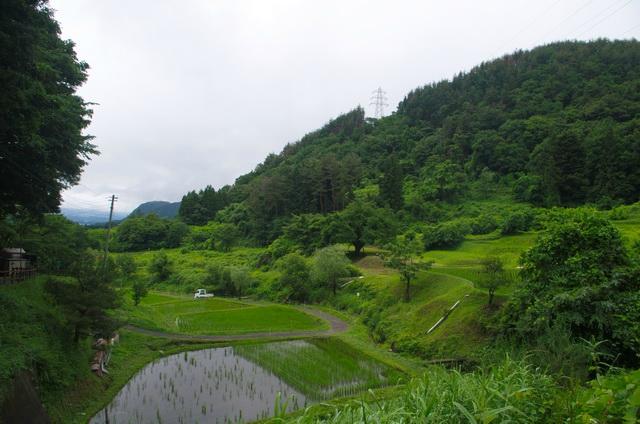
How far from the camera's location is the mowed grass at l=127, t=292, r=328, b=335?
85.2ft

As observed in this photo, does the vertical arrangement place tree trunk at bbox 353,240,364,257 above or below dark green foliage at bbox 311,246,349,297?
above

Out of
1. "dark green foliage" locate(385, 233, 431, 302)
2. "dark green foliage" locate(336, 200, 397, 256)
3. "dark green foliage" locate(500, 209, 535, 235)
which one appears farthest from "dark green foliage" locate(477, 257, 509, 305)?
"dark green foliage" locate(336, 200, 397, 256)

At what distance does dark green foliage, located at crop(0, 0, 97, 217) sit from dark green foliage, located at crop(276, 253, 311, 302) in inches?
883

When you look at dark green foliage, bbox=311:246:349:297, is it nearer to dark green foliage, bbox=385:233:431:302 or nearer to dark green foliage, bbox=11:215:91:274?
dark green foliage, bbox=385:233:431:302

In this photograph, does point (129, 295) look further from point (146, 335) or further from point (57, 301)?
point (57, 301)

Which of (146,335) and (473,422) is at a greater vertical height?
(473,422)

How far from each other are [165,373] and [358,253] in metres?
29.9

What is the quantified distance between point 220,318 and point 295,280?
31.1 ft

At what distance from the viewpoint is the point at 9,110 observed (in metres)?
10.1

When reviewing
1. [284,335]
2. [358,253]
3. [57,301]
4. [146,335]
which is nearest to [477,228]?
[358,253]

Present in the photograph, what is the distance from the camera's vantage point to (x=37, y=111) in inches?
432

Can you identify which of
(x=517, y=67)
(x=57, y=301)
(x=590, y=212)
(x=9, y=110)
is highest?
(x=517, y=67)

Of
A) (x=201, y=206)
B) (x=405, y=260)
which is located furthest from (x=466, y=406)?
(x=201, y=206)

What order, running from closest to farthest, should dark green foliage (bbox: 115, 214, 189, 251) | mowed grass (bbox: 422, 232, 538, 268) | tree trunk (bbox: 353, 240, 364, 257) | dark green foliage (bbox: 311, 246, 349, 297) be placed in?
mowed grass (bbox: 422, 232, 538, 268) < dark green foliage (bbox: 311, 246, 349, 297) < tree trunk (bbox: 353, 240, 364, 257) < dark green foliage (bbox: 115, 214, 189, 251)
